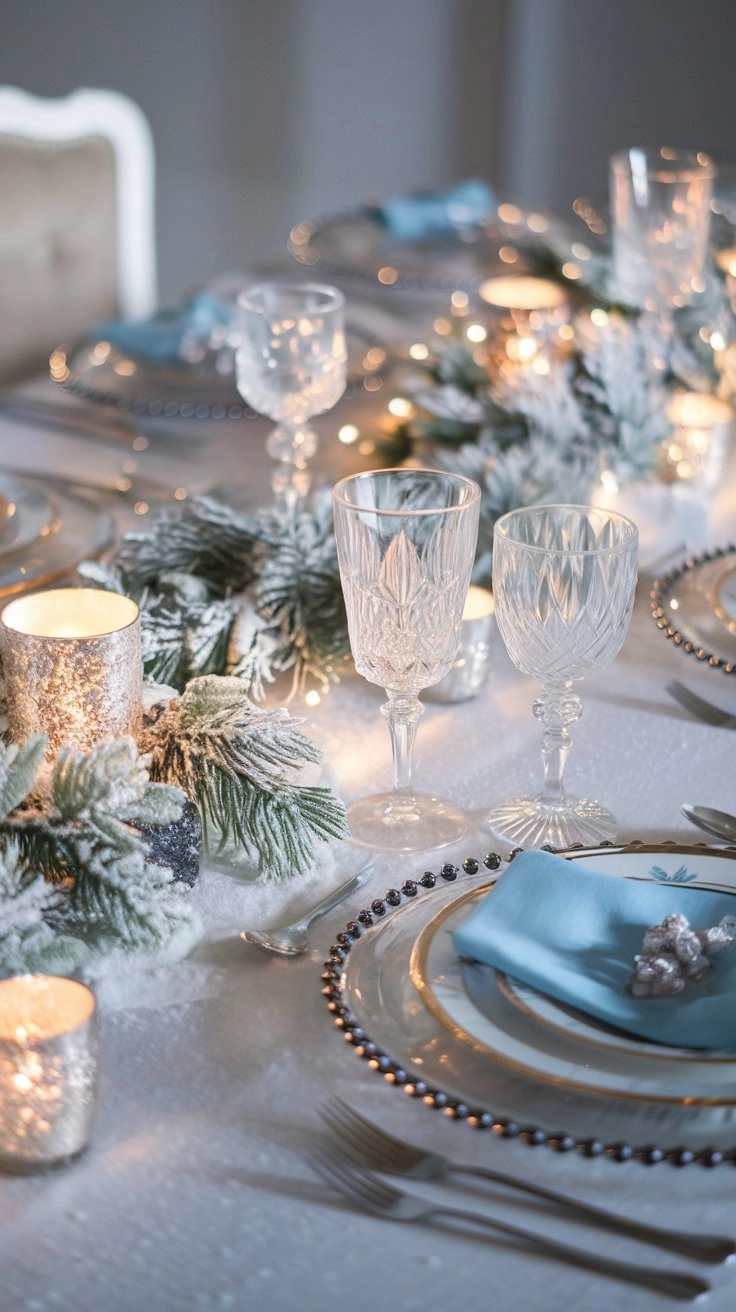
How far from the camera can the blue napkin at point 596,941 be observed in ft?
1.89

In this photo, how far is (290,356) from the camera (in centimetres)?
109

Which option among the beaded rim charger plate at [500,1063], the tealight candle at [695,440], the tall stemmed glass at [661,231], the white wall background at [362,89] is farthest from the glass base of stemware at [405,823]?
the white wall background at [362,89]

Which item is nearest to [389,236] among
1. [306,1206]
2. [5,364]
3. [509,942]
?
[5,364]

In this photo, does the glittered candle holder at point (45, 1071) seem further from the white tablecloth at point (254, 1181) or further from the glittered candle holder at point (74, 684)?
the glittered candle holder at point (74, 684)

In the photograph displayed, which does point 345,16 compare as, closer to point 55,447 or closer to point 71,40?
point 71,40

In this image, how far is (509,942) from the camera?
0.60 m

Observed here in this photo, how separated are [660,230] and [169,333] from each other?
52cm

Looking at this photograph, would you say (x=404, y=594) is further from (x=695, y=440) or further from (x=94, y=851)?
(x=695, y=440)

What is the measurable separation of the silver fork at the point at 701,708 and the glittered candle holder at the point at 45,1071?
1.64 ft

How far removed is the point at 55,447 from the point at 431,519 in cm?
72

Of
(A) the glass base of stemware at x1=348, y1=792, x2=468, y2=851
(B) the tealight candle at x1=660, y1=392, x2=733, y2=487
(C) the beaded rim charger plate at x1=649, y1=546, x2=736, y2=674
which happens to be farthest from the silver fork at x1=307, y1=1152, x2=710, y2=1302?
(B) the tealight candle at x1=660, y1=392, x2=733, y2=487

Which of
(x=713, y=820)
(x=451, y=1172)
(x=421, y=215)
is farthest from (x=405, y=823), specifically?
(x=421, y=215)

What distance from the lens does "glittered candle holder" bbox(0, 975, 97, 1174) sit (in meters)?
0.51

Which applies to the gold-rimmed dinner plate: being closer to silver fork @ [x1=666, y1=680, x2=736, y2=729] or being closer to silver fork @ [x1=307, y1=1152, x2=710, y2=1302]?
silver fork @ [x1=307, y1=1152, x2=710, y2=1302]
